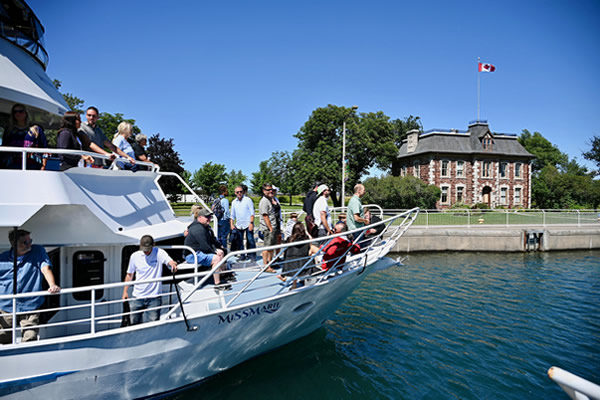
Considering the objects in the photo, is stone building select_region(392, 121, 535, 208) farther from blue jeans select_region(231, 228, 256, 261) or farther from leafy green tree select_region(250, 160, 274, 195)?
blue jeans select_region(231, 228, 256, 261)

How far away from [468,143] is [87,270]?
Answer: 5070cm

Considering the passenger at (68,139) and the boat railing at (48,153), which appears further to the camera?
the passenger at (68,139)

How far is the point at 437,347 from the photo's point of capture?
25.9ft

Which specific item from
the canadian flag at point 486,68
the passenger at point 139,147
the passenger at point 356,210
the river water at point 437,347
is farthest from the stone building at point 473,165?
the passenger at point 139,147

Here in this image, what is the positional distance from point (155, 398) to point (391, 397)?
3.90 m

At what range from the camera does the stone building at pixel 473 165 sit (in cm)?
4597

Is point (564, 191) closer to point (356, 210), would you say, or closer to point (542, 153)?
point (542, 153)

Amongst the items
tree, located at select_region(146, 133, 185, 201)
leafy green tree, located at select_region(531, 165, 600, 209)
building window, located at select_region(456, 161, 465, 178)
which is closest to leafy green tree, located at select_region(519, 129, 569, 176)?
leafy green tree, located at select_region(531, 165, 600, 209)

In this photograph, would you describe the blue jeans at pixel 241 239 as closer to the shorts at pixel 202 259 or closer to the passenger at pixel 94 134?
the shorts at pixel 202 259

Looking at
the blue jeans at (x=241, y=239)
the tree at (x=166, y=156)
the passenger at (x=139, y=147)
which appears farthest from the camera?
the tree at (x=166, y=156)

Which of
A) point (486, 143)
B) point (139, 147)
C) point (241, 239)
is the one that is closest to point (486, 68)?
point (486, 143)

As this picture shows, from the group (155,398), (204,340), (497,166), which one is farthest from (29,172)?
(497,166)

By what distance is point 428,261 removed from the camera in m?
17.6

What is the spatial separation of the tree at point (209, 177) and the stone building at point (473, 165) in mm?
27750
